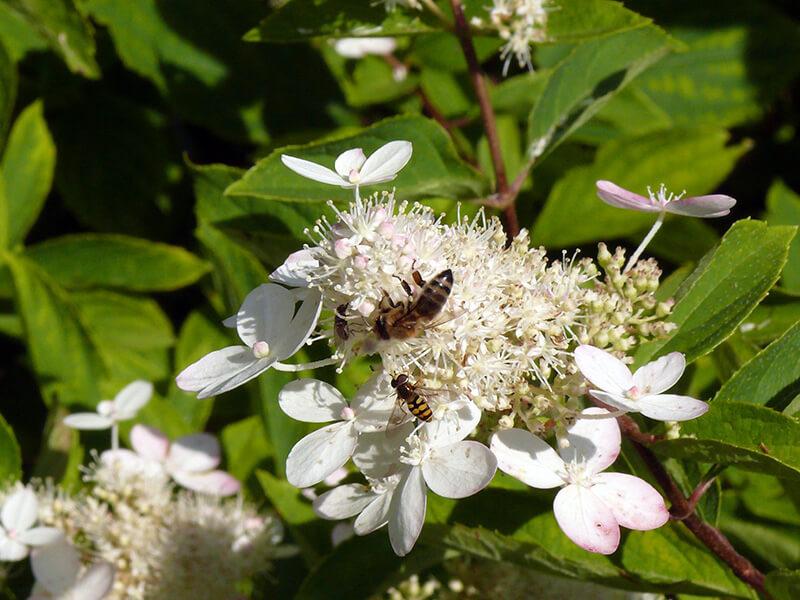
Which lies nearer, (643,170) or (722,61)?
(643,170)

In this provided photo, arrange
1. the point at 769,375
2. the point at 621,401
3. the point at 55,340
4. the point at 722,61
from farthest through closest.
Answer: the point at 722,61
the point at 55,340
the point at 769,375
the point at 621,401

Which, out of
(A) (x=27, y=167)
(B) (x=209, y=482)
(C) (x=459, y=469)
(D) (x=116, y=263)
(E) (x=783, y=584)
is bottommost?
(B) (x=209, y=482)

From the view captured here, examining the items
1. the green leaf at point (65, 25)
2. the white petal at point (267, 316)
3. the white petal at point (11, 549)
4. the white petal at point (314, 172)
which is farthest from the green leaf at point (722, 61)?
the white petal at point (11, 549)

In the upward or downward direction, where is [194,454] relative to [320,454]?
downward

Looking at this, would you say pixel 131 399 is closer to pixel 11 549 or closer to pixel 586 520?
pixel 11 549

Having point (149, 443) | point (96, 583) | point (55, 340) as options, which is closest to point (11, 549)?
point (96, 583)

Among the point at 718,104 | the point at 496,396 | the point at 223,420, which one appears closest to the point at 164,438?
the point at 223,420

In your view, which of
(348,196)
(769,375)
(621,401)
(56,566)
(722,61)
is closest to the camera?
(621,401)
